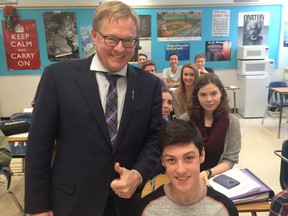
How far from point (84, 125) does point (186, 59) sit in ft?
16.6

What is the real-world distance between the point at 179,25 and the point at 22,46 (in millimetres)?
3211

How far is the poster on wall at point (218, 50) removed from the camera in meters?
5.76

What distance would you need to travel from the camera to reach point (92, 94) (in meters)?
1.07

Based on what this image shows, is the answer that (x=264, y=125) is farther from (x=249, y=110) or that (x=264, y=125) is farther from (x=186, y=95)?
(x=186, y=95)

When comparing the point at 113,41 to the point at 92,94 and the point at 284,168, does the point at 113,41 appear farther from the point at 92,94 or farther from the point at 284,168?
the point at 284,168

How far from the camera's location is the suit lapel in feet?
3.46

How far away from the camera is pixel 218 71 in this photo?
592 cm

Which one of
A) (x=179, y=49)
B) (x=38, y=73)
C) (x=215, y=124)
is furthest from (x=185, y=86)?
(x=38, y=73)

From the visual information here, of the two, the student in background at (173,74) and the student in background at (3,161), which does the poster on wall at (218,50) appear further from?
the student in background at (3,161)

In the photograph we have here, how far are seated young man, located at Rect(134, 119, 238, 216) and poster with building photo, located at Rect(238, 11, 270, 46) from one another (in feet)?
17.0

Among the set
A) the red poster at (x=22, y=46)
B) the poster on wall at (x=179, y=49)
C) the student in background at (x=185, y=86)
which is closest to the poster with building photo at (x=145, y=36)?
the poster on wall at (x=179, y=49)

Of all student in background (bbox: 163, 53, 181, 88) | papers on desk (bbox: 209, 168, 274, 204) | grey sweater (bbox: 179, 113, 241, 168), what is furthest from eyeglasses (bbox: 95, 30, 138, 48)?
student in background (bbox: 163, 53, 181, 88)

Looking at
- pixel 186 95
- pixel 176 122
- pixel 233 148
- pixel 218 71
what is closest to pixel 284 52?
pixel 218 71

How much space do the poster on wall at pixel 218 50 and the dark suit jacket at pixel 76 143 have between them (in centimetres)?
495
